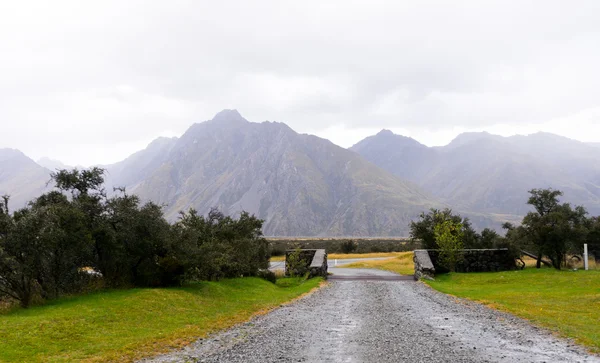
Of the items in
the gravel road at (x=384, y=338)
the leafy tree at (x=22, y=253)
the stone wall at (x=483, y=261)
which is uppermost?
the leafy tree at (x=22, y=253)

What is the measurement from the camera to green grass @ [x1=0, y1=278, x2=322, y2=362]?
30.1 feet

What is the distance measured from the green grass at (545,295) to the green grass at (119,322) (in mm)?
8665

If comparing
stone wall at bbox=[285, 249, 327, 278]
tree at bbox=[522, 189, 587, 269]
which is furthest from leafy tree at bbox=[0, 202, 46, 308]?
tree at bbox=[522, 189, 587, 269]

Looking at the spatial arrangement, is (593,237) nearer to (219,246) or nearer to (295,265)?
(295,265)

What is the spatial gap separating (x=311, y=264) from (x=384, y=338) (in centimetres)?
1765

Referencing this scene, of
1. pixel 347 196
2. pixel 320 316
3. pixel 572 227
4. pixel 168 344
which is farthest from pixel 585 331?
pixel 347 196

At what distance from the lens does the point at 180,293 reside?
16.2 meters

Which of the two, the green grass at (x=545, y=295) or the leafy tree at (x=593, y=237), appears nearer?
the green grass at (x=545, y=295)

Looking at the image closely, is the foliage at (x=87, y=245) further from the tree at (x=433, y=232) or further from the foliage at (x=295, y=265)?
the tree at (x=433, y=232)

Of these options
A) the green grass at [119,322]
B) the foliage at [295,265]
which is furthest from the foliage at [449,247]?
the green grass at [119,322]

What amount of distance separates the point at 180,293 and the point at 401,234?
15133cm

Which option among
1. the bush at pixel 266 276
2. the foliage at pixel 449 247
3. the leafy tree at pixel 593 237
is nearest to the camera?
the bush at pixel 266 276

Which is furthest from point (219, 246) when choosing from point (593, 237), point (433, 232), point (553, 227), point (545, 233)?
point (593, 237)

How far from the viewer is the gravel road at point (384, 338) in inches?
349
